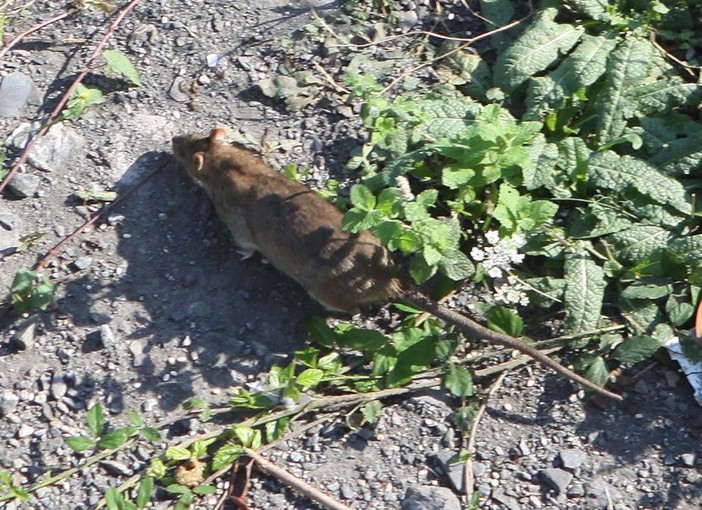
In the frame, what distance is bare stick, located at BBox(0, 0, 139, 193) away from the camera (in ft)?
22.0

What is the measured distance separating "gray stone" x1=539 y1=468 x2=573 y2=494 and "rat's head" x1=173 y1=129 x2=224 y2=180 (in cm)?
252

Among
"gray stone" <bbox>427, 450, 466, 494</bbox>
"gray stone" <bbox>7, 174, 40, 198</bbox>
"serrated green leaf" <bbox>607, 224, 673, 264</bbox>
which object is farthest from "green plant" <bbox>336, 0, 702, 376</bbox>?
"gray stone" <bbox>7, 174, 40, 198</bbox>

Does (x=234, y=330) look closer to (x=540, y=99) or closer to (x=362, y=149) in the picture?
(x=362, y=149)

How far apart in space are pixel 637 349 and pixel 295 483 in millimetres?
1736

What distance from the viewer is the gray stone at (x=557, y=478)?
18.0ft

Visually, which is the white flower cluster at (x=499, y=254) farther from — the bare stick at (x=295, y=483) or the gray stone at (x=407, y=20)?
the gray stone at (x=407, y=20)

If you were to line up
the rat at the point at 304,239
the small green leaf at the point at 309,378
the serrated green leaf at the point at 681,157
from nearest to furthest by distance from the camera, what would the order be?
the small green leaf at the point at 309,378 < the rat at the point at 304,239 < the serrated green leaf at the point at 681,157

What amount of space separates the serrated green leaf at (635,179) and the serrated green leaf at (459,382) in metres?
1.25

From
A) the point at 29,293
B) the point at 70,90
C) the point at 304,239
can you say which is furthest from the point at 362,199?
the point at 70,90

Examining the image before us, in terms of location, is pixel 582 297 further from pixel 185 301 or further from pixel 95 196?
pixel 95 196

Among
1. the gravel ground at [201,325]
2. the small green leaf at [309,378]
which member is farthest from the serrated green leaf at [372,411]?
the small green leaf at [309,378]

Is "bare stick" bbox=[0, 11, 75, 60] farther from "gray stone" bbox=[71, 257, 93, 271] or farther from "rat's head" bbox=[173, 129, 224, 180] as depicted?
"gray stone" bbox=[71, 257, 93, 271]

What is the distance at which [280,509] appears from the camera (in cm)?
552

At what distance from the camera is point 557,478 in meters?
5.49
